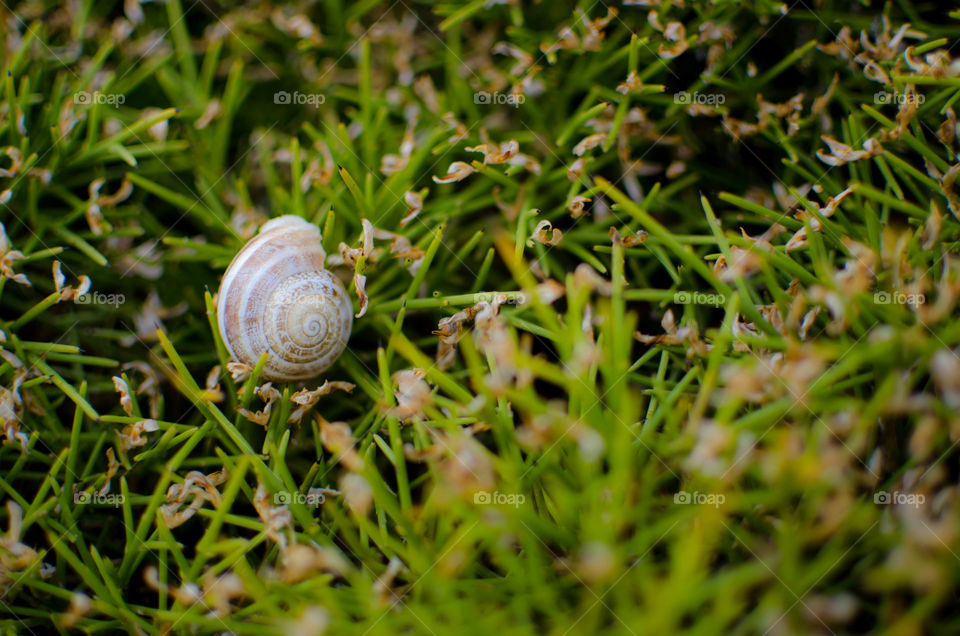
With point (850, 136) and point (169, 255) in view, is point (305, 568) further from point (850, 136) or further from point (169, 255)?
point (850, 136)

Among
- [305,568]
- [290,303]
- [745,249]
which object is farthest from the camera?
[290,303]

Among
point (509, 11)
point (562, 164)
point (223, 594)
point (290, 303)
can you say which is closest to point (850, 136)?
point (562, 164)

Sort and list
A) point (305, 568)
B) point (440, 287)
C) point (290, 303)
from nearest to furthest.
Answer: point (305, 568), point (290, 303), point (440, 287)

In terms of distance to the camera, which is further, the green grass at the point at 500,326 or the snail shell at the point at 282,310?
the snail shell at the point at 282,310

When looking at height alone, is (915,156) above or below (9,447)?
above

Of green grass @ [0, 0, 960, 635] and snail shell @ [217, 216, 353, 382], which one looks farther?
snail shell @ [217, 216, 353, 382]
